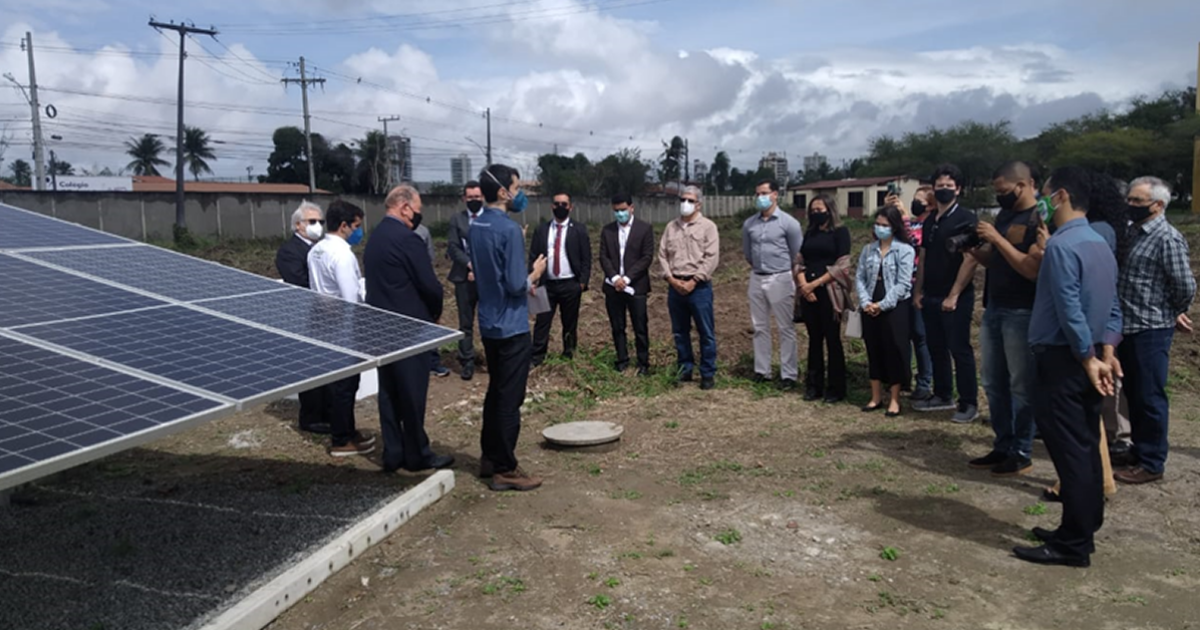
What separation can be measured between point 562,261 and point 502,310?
139 inches

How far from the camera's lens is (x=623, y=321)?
9.21 metres

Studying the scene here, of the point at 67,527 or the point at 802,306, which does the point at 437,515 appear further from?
the point at 802,306

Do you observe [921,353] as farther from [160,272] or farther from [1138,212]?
[160,272]

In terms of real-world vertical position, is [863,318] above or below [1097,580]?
above

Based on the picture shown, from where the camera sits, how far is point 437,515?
5258mm

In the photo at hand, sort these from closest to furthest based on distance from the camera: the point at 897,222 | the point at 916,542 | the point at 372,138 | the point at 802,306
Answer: the point at 916,542 < the point at 897,222 < the point at 802,306 < the point at 372,138

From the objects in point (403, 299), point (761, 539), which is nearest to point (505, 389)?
point (403, 299)

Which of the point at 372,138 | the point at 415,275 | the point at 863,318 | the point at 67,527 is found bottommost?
the point at 67,527

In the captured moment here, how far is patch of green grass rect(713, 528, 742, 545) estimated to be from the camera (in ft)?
15.4

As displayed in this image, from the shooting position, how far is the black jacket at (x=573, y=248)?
8.93 metres

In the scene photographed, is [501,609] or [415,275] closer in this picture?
[501,609]

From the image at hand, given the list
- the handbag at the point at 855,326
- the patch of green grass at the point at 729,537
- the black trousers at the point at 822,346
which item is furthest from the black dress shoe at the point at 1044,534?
the black trousers at the point at 822,346

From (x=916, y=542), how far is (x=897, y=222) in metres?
3.31

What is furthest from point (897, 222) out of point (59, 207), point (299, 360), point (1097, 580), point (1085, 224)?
point (59, 207)
